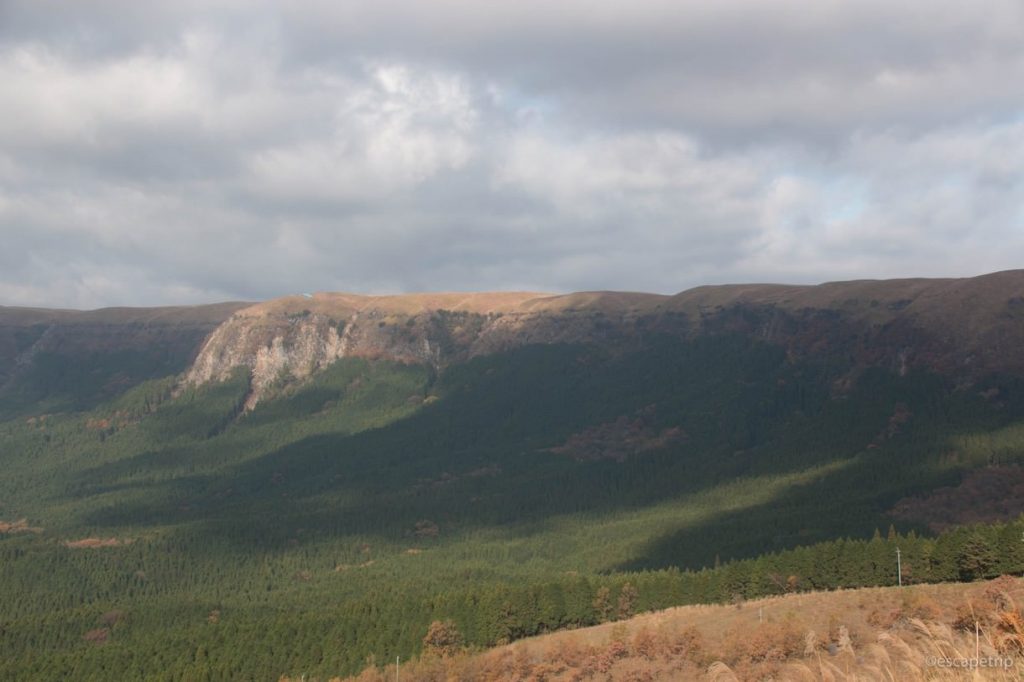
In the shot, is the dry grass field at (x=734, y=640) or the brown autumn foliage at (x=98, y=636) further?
the brown autumn foliage at (x=98, y=636)

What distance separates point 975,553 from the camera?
11119 cm

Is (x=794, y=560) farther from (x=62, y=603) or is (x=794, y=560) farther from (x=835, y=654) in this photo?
(x=62, y=603)

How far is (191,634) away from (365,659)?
1561 inches

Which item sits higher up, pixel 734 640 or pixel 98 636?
pixel 734 640

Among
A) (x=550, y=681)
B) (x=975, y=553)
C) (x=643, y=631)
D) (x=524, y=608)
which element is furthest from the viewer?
(x=524, y=608)

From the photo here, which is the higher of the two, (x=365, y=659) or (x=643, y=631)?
(x=643, y=631)

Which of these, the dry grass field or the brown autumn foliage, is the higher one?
the dry grass field

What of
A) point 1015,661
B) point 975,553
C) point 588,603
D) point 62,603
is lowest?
point 62,603

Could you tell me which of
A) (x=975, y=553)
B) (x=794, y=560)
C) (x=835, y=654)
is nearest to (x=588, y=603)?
(x=794, y=560)

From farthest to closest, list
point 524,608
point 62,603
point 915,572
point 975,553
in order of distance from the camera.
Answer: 1. point 62,603
2. point 524,608
3. point 915,572
4. point 975,553

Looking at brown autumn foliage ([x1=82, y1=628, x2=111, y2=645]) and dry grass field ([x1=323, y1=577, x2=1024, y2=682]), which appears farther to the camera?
brown autumn foliage ([x1=82, y1=628, x2=111, y2=645])

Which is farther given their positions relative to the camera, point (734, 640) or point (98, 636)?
point (98, 636)

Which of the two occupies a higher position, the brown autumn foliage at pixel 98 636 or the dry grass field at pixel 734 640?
the dry grass field at pixel 734 640

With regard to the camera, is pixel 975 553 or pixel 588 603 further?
pixel 588 603
